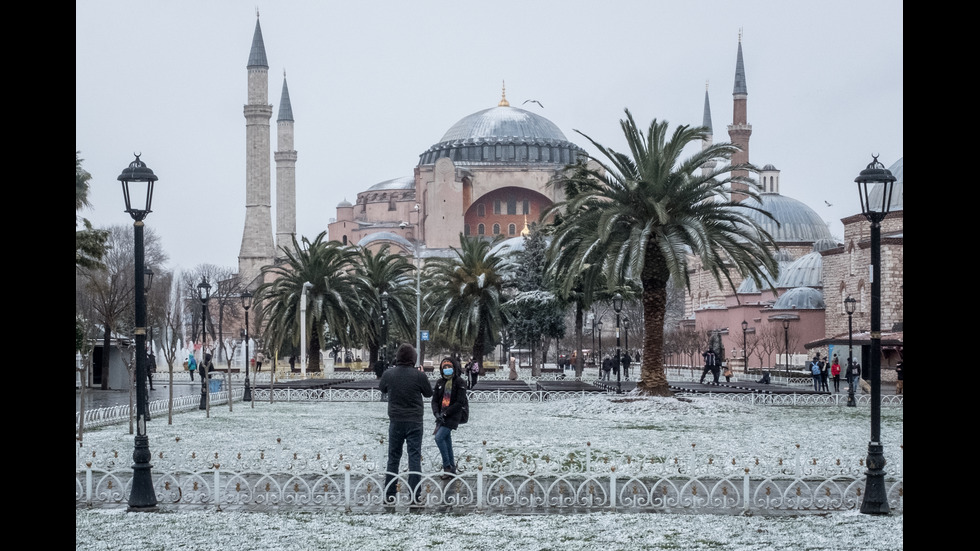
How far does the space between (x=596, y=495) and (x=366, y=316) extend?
92.0ft

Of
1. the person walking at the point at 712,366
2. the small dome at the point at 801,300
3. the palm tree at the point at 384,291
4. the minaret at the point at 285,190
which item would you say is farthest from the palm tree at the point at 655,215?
the minaret at the point at 285,190

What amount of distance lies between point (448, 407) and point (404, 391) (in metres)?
1.09

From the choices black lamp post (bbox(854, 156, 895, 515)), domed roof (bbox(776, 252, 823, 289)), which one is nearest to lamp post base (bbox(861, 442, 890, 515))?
black lamp post (bbox(854, 156, 895, 515))

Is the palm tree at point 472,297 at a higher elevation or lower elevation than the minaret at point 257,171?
lower

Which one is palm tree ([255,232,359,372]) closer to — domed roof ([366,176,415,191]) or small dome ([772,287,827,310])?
small dome ([772,287,827,310])

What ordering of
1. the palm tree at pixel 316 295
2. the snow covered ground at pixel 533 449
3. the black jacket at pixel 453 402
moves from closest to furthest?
1. the snow covered ground at pixel 533 449
2. the black jacket at pixel 453 402
3. the palm tree at pixel 316 295

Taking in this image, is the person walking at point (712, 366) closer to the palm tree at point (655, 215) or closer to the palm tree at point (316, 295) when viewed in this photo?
the palm tree at point (316, 295)

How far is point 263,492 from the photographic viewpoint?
9867 mm

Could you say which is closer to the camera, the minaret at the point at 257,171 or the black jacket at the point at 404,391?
the black jacket at the point at 404,391

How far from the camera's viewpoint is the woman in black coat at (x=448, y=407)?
10281 millimetres

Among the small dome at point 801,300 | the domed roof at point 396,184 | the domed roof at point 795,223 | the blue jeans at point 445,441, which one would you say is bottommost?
the blue jeans at point 445,441

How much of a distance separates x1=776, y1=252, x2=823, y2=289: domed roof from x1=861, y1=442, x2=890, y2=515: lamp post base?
46.3 meters

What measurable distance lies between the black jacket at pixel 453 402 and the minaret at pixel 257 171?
56709mm

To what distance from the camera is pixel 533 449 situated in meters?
13.7
